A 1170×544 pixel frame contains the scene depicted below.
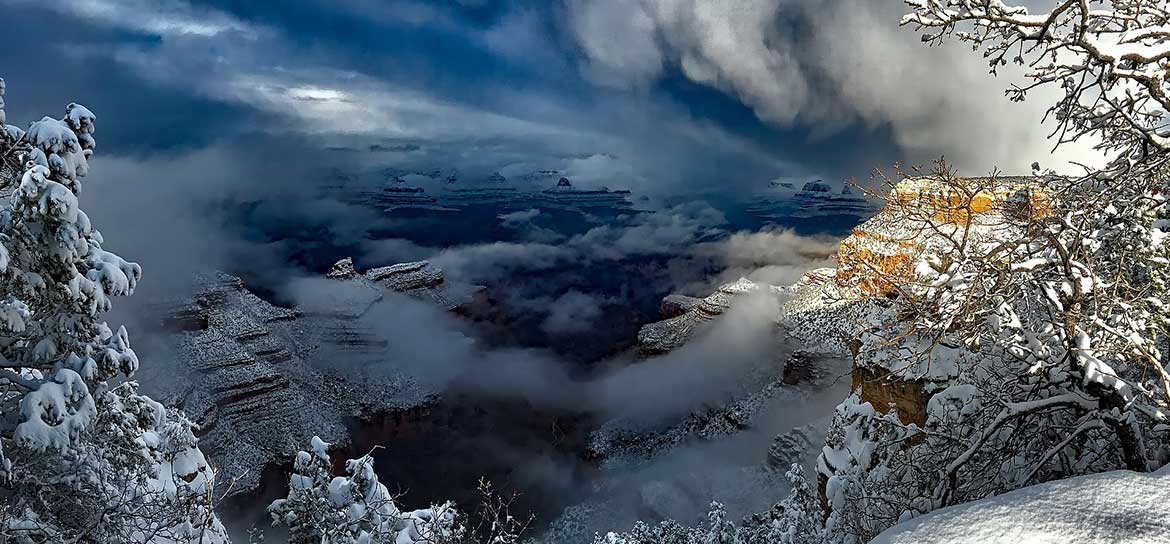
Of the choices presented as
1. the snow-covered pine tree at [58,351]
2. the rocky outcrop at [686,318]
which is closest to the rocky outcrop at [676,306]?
the rocky outcrop at [686,318]

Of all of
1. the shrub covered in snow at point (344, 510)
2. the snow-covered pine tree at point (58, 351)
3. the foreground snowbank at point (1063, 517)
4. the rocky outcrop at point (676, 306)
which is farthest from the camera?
the rocky outcrop at point (676, 306)

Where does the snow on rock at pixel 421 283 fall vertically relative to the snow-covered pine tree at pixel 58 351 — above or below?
below

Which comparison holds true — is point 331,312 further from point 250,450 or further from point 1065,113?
point 1065,113

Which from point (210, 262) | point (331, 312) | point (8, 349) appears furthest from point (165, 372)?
point (8, 349)

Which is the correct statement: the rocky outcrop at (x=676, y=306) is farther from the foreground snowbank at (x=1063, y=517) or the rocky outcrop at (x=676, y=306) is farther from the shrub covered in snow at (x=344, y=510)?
the foreground snowbank at (x=1063, y=517)

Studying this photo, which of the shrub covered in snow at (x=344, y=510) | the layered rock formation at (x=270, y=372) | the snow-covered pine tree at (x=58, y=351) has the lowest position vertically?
the layered rock formation at (x=270, y=372)

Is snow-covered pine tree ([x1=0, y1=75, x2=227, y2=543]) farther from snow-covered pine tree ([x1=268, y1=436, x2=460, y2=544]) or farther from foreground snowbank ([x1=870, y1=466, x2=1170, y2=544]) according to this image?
foreground snowbank ([x1=870, y1=466, x2=1170, y2=544])

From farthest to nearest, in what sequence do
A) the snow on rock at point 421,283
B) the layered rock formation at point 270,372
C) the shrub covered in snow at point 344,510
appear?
the snow on rock at point 421,283, the layered rock formation at point 270,372, the shrub covered in snow at point 344,510
